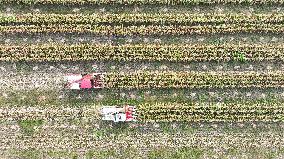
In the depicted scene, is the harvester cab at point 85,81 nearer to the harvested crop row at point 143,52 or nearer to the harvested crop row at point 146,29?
the harvested crop row at point 143,52

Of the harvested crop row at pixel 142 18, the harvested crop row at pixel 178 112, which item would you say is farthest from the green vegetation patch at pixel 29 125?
the harvested crop row at pixel 142 18

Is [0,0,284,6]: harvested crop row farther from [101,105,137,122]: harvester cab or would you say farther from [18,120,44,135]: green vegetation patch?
[18,120,44,135]: green vegetation patch

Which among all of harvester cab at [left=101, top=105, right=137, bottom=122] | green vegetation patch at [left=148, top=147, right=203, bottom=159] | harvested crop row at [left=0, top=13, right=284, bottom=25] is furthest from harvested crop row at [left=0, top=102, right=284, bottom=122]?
harvested crop row at [left=0, top=13, right=284, bottom=25]

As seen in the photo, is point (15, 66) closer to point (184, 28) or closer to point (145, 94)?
point (145, 94)

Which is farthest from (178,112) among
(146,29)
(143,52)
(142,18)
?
(142,18)

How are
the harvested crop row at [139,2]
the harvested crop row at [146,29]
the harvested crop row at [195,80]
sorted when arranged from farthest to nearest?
the harvested crop row at [139,2]
the harvested crop row at [146,29]
the harvested crop row at [195,80]
